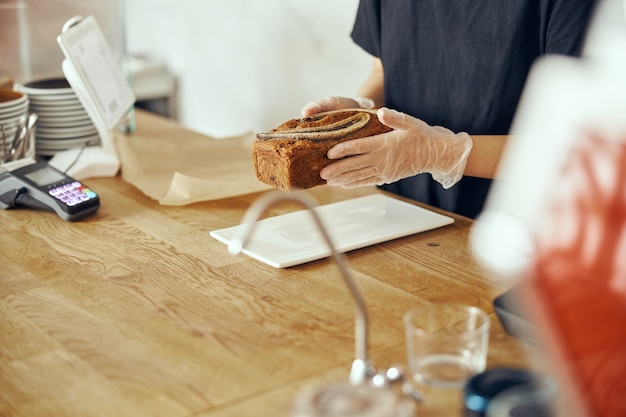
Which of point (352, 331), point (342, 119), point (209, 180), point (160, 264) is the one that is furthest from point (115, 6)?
point (352, 331)

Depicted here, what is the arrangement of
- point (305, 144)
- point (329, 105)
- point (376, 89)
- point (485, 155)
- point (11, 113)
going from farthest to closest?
1. point (376, 89)
2. point (11, 113)
3. point (329, 105)
4. point (485, 155)
5. point (305, 144)

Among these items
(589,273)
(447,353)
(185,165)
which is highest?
(589,273)

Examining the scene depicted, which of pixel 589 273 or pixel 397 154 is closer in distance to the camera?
pixel 589 273

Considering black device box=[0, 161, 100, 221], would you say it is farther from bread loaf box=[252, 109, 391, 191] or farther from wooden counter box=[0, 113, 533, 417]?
bread loaf box=[252, 109, 391, 191]

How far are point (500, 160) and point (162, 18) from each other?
258 cm

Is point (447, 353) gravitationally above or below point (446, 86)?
below

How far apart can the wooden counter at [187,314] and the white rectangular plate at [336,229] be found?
0.02 meters

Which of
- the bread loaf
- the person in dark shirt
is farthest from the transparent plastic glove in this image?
the bread loaf

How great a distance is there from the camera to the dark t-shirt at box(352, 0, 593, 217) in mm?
1850

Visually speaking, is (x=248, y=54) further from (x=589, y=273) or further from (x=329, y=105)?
(x=589, y=273)

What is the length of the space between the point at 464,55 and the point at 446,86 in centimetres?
10

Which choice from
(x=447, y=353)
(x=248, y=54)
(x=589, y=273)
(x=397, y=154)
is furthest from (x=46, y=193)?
(x=248, y=54)

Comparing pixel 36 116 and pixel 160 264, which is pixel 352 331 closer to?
pixel 160 264

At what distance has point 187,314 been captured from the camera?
134 centimetres
